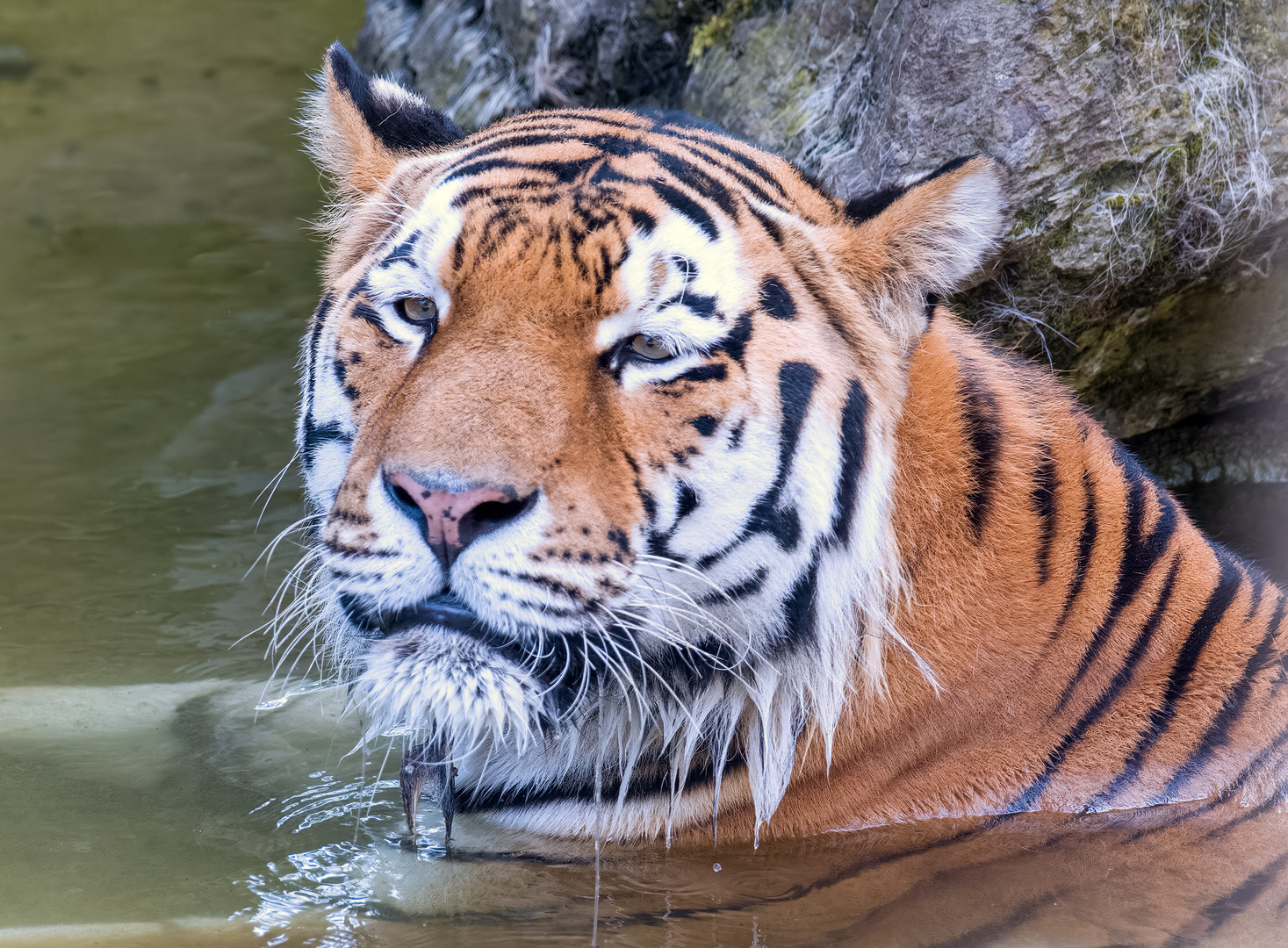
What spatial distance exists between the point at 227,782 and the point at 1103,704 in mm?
1763

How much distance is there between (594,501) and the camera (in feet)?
6.20

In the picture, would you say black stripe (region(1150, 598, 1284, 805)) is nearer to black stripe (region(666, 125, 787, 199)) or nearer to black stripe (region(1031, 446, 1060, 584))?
black stripe (region(1031, 446, 1060, 584))

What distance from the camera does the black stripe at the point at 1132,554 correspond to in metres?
2.26

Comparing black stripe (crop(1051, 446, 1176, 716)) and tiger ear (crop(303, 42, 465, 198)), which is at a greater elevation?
tiger ear (crop(303, 42, 465, 198))

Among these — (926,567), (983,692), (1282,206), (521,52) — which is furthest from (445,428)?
(521,52)

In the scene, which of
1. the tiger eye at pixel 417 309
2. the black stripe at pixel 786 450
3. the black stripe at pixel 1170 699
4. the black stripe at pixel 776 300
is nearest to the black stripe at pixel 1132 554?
the black stripe at pixel 1170 699

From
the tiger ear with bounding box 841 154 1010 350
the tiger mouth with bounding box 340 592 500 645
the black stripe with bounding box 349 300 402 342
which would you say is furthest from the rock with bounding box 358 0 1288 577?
the tiger mouth with bounding box 340 592 500 645

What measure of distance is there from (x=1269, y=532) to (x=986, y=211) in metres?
2.55

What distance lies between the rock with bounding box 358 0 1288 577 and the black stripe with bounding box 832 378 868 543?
1.15 meters

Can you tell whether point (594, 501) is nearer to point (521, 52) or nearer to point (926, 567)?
point (926, 567)

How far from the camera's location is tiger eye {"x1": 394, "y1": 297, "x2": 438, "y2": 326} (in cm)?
208

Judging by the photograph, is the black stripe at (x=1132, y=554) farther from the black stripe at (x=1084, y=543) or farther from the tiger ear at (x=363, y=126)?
the tiger ear at (x=363, y=126)

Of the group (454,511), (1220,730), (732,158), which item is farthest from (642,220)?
(1220,730)

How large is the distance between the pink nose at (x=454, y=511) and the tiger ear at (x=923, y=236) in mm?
792
